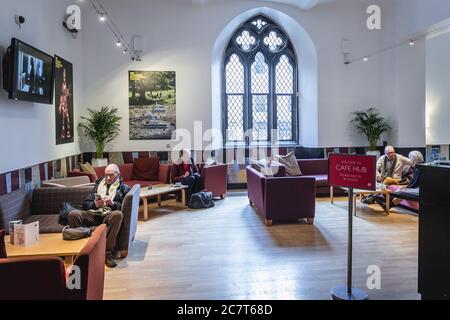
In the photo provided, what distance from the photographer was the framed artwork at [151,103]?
829 centimetres

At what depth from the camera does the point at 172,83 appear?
8.40m

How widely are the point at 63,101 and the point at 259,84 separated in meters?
5.04

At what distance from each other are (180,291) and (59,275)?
1.55 metres

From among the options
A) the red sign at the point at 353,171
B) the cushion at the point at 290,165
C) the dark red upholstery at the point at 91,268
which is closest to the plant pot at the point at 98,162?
the cushion at the point at 290,165

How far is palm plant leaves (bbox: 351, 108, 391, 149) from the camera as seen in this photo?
28.5 feet

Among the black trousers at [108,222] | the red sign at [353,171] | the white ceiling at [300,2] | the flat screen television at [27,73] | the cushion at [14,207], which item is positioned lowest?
the black trousers at [108,222]

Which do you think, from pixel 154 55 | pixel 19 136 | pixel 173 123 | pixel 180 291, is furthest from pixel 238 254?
pixel 154 55

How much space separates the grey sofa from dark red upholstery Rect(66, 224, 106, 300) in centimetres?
180

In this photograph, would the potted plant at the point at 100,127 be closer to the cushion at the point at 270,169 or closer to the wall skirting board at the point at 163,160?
the wall skirting board at the point at 163,160

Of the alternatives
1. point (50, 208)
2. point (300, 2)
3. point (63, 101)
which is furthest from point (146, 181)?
point (300, 2)

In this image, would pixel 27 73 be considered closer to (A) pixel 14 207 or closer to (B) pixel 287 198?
(A) pixel 14 207

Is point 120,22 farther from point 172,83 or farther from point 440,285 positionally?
point 440,285

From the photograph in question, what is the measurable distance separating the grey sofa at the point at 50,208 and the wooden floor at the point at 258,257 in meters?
0.35

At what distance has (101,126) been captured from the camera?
775 centimetres
